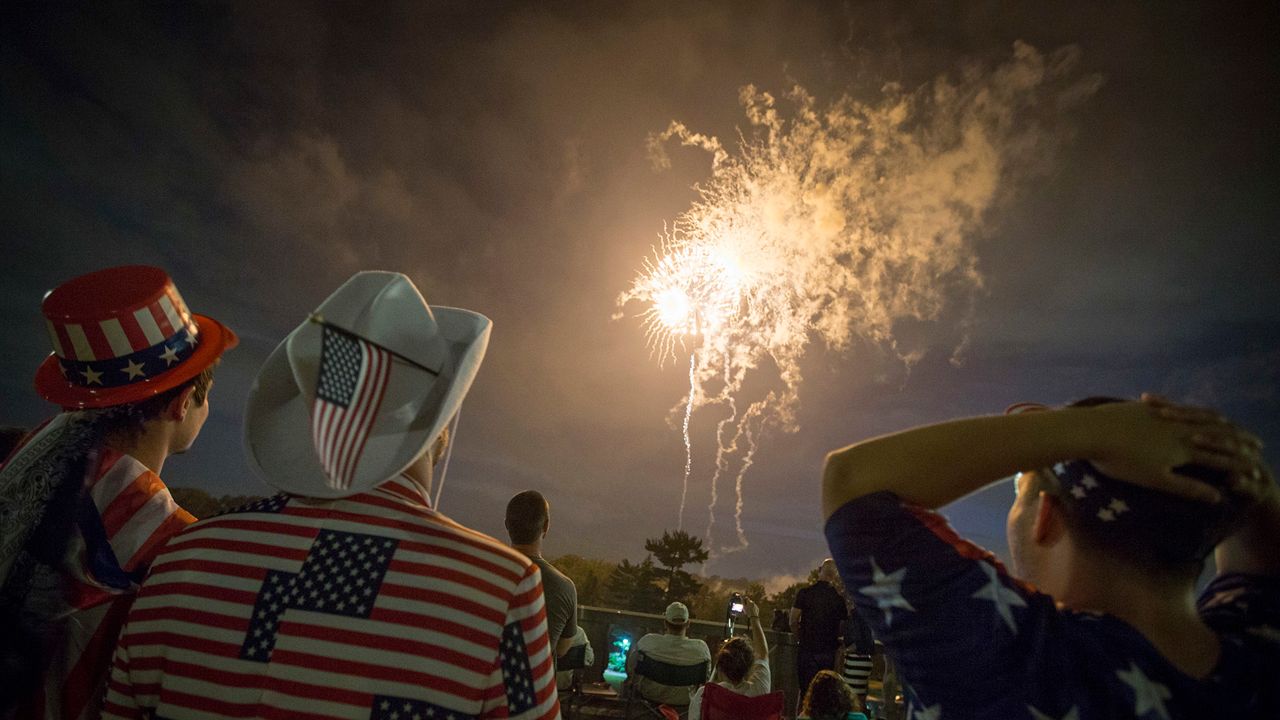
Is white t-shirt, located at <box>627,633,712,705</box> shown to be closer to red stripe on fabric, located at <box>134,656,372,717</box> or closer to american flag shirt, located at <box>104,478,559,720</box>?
american flag shirt, located at <box>104,478,559,720</box>

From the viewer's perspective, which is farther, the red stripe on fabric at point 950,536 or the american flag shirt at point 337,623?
the american flag shirt at point 337,623

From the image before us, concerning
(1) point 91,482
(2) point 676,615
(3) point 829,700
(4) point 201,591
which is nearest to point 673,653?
(2) point 676,615

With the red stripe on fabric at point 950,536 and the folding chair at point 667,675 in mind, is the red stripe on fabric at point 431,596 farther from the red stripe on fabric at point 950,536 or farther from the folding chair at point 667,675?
the folding chair at point 667,675

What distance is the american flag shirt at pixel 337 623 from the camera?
1.52 meters

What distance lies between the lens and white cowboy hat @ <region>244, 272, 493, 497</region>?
5.70 feet

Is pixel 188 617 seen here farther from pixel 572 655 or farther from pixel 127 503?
pixel 572 655

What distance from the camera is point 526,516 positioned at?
5051mm

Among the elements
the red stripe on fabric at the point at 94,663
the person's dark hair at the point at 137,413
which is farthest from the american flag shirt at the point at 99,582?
the person's dark hair at the point at 137,413

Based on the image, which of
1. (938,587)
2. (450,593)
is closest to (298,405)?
(450,593)

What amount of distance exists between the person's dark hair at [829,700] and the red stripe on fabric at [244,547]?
15.1 ft

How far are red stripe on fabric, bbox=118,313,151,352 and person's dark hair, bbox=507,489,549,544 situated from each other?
2.91 meters

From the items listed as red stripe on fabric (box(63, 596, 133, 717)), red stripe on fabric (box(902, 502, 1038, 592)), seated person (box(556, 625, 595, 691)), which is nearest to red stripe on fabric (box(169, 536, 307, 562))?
red stripe on fabric (box(63, 596, 133, 717))

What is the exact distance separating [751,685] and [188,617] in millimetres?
5286

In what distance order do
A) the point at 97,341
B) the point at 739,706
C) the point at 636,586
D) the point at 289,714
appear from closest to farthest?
the point at 289,714 → the point at 97,341 → the point at 739,706 → the point at 636,586
